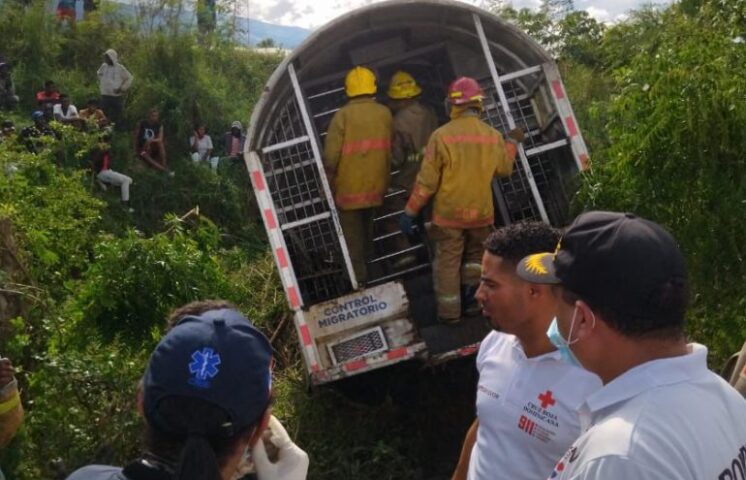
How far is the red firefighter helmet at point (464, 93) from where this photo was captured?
570 centimetres

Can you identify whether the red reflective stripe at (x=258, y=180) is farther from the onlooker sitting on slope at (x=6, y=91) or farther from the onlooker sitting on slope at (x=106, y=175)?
the onlooker sitting on slope at (x=6, y=91)

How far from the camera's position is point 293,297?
5637 mm

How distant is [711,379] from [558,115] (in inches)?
172

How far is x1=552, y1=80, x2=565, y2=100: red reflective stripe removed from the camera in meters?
5.94

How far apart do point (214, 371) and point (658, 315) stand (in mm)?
868

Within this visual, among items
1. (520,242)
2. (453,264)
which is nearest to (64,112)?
(453,264)

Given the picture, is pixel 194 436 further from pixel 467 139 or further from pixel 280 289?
pixel 280 289

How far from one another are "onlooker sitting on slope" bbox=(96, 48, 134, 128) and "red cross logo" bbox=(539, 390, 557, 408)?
12592 millimetres

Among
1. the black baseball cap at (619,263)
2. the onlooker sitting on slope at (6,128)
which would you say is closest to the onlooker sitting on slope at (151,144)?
the onlooker sitting on slope at (6,128)

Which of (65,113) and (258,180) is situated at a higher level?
(65,113)

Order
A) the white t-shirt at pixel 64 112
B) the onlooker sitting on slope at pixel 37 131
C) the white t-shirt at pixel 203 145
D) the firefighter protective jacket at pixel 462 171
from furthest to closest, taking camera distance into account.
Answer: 1. the white t-shirt at pixel 203 145
2. the white t-shirt at pixel 64 112
3. the onlooker sitting on slope at pixel 37 131
4. the firefighter protective jacket at pixel 462 171

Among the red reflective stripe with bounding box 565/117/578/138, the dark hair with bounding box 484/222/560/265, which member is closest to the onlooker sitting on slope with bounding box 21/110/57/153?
the red reflective stripe with bounding box 565/117/578/138

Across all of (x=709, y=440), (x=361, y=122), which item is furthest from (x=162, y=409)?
(x=361, y=122)

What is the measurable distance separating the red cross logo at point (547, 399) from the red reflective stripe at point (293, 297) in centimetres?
315
